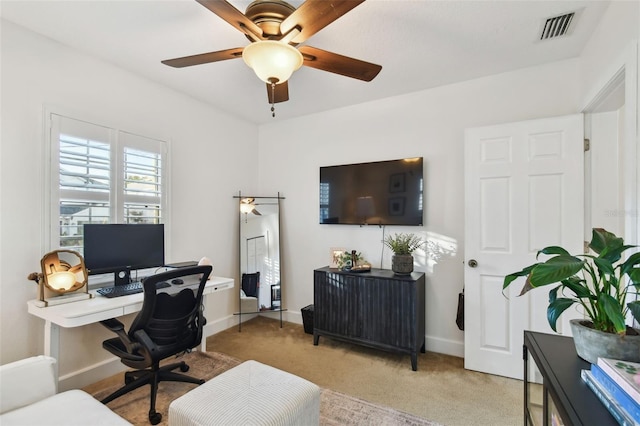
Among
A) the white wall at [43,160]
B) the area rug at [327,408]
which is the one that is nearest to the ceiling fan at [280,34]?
the white wall at [43,160]

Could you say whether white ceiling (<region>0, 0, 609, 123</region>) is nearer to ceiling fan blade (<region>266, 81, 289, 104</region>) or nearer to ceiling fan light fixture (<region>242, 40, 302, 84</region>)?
ceiling fan blade (<region>266, 81, 289, 104</region>)

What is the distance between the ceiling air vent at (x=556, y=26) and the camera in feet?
6.50

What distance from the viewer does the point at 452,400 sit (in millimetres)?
2236

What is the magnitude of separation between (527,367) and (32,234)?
10.5 feet

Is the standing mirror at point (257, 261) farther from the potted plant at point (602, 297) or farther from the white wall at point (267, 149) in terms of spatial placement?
the potted plant at point (602, 297)

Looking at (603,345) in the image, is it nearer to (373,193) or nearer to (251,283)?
(373,193)

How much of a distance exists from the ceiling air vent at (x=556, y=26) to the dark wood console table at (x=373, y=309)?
6.91ft

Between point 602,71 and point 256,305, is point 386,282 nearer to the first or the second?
point 256,305

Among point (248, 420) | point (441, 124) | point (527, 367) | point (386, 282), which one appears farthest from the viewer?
point (441, 124)

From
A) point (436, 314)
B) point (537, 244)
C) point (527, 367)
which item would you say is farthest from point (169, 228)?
point (537, 244)

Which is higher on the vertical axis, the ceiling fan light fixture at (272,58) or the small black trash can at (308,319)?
the ceiling fan light fixture at (272,58)

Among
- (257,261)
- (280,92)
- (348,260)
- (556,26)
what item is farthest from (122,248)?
(556,26)

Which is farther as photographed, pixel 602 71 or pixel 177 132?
pixel 177 132

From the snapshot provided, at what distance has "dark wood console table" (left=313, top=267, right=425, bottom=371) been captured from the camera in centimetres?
274
